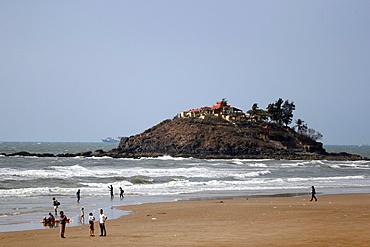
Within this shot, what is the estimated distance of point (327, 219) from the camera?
2498 centimetres

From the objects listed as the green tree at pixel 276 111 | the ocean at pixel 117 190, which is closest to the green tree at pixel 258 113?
the green tree at pixel 276 111

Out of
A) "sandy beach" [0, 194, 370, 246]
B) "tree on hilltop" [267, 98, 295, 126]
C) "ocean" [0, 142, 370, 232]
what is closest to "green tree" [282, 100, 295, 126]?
"tree on hilltop" [267, 98, 295, 126]

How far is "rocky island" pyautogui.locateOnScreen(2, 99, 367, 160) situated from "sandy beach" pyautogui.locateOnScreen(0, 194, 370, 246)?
233 feet

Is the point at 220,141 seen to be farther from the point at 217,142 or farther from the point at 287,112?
the point at 287,112

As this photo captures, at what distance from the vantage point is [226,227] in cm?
2259

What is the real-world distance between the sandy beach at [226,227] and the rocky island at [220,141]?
2800 inches

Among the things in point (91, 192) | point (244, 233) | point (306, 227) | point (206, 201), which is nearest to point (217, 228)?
point (244, 233)

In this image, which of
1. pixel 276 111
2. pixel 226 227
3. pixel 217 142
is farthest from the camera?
pixel 276 111

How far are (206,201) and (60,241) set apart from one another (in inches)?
635

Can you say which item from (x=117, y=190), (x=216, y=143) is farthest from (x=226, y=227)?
(x=216, y=143)

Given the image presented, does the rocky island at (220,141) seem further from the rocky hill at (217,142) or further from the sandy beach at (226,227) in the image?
the sandy beach at (226,227)

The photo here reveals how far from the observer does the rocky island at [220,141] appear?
105438mm

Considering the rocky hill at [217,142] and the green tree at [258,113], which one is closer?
the rocky hill at [217,142]

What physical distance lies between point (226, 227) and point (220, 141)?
3322 inches
